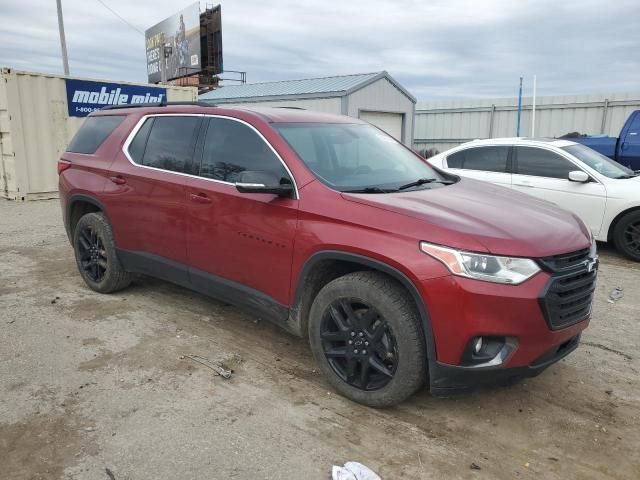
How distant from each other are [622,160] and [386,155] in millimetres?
7485

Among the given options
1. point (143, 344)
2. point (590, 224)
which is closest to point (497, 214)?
point (143, 344)

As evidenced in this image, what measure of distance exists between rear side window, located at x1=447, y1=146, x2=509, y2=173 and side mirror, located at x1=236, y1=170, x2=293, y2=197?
5.34 m

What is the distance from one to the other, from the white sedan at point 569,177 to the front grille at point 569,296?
439cm

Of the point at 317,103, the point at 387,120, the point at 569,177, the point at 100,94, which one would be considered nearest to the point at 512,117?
the point at 387,120

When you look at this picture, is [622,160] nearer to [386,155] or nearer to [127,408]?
[386,155]

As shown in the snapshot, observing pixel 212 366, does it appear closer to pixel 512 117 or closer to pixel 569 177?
pixel 569 177

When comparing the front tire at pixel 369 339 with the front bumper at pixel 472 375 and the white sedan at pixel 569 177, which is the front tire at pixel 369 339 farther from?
the white sedan at pixel 569 177

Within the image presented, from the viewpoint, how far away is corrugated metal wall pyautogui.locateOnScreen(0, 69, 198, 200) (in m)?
11.1

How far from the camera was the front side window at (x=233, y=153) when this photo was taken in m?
3.59

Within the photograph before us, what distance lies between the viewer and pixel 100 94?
12.8 m

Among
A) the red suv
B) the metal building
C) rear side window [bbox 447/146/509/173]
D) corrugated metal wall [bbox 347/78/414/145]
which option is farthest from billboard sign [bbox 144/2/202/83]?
the red suv

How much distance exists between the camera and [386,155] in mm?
4094

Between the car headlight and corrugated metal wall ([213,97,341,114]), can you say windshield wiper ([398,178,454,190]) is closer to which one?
the car headlight

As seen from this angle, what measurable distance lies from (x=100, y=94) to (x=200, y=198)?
1060 centimetres
